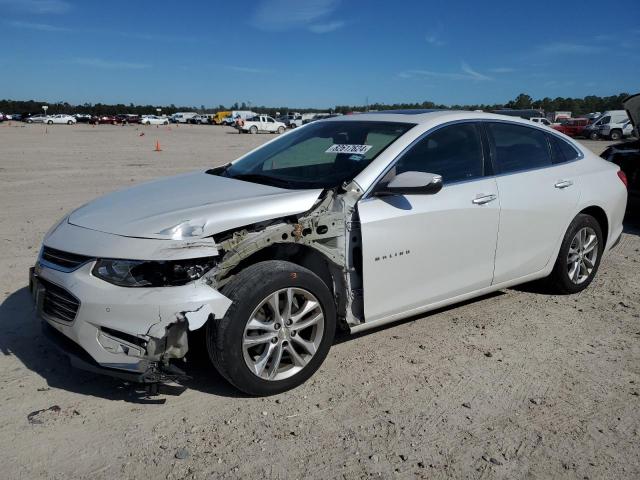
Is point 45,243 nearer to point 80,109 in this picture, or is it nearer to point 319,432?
point 319,432

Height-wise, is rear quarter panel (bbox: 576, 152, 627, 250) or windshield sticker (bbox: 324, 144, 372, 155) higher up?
windshield sticker (bbox: 324, 144, 372, 155)

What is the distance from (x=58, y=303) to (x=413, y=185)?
2.25 metres

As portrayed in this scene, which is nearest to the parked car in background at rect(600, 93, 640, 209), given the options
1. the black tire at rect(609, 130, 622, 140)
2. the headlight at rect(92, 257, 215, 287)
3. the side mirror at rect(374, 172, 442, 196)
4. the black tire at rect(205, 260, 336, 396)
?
the side mirror at rect(374, 172, 442, 196)

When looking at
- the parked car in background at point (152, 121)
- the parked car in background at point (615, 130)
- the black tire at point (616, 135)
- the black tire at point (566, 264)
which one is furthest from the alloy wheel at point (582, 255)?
the parked car in background at point (152, 121)

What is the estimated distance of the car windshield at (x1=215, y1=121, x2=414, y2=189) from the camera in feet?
13.0

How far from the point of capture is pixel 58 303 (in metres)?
3.24

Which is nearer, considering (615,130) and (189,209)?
(189,209)

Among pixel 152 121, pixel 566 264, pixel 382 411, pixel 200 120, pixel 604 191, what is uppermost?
pixel 604 191

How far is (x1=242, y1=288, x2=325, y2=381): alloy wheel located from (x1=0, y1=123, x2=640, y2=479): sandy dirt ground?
0.68 feet

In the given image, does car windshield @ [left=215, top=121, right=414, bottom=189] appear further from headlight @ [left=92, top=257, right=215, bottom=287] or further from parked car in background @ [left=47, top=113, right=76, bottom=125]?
parked car in background @ [left=47, top=113, right=76, bottom=125]

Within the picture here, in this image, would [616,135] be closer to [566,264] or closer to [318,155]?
[566,264]

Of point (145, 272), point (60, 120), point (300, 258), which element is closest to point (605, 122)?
point (300, 258)

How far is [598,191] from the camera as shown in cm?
514

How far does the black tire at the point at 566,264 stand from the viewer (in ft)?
16.4
